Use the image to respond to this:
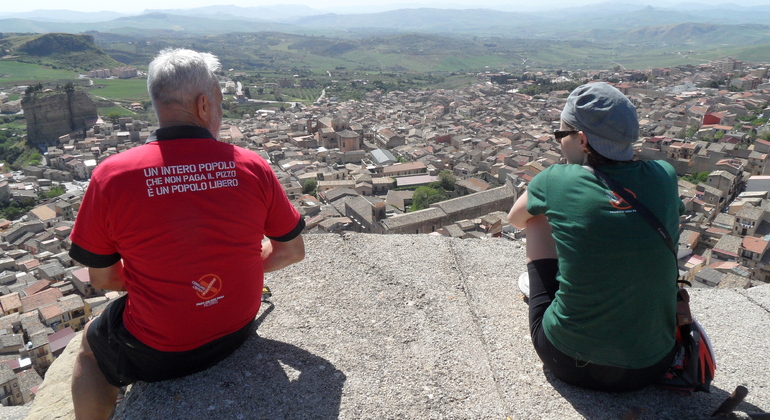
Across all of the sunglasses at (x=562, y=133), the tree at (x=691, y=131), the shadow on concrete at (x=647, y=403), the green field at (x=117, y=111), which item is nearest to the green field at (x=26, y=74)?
the green field at (x=117, y=111)

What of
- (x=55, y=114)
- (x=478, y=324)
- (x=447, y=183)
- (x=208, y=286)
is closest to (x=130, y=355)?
(x=208, y=286)

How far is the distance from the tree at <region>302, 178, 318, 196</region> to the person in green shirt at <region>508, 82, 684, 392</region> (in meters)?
18.1

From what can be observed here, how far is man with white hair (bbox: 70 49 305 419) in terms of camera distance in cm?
140

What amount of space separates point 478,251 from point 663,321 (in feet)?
5.19

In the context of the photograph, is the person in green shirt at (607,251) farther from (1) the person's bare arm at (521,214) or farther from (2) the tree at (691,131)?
(2) the tree at (691,131)

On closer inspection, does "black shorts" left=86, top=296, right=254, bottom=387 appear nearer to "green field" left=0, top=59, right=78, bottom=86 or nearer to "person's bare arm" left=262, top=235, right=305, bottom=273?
"person's bare arm" left=262, top=235, right=305, bottom=273

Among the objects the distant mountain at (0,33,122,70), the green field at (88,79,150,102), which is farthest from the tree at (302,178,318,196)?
the distant mountain at (0,33,122,70)

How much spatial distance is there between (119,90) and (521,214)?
54.0 metres

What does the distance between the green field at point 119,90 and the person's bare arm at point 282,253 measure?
4485 cm

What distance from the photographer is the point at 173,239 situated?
1.40 metres

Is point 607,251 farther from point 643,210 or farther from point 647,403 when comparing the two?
A: point 647,403

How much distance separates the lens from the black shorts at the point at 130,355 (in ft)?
5.14

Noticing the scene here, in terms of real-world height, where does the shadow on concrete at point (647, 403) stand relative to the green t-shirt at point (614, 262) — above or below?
below

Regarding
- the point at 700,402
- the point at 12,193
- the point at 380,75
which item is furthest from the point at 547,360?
the point at 380,75
